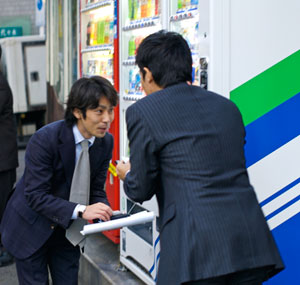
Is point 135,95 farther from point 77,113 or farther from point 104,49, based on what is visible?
point 77,113

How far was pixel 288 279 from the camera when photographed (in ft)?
9.35

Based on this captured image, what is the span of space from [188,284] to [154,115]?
0.65 metres

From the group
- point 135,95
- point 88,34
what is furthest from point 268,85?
point 88,34

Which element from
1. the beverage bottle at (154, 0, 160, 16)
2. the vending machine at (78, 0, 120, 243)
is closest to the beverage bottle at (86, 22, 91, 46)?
the vending machine at (78, 0, 120, 243)

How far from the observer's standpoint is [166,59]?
6.68 feet

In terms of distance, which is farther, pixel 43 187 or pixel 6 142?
pixel 6 142

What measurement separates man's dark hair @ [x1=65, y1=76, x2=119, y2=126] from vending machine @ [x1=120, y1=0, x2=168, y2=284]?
1275 millimetres

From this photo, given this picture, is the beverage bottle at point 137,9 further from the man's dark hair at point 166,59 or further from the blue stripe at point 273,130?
the man's dark hair at point 166,59

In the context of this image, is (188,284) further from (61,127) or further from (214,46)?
(214,46)

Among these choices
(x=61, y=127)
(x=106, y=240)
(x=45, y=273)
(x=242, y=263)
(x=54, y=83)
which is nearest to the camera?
(x=242, y=263)

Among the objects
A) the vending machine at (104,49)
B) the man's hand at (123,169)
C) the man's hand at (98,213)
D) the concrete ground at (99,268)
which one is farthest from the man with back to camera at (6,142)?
the man's hand at (123,169)

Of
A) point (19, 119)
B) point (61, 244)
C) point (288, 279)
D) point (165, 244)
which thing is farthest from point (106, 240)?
point (19, 119)

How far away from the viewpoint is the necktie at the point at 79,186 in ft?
8.91

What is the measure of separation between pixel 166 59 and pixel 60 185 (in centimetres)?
108
